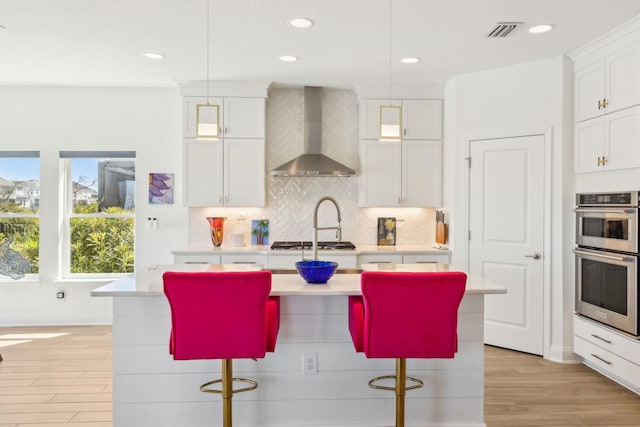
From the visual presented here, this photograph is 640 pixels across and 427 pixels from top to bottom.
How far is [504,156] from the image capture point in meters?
4.04

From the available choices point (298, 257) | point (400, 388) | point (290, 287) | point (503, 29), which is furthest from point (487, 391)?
point (503, 29)

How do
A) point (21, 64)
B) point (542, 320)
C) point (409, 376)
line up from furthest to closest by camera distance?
point (21, 64)
point (542, 320)
point (409, 376)

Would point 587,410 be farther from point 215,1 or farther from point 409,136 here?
point 215,1

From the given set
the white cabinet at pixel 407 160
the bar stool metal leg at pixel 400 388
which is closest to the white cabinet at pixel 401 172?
the white cabinet at pixel 407 160

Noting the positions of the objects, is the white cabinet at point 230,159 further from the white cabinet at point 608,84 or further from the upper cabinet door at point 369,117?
A: the white cabinet at point 608,84

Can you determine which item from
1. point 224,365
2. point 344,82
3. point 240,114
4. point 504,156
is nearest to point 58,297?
point 240,114

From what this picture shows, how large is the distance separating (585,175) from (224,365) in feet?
10.6

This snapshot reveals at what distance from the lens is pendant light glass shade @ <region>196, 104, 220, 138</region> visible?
2783 millimetres

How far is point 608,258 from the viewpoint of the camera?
3158 mm

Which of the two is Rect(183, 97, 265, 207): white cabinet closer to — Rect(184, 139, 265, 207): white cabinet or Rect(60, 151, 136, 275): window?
Rect(184, 139, 265, 207): white cabinet

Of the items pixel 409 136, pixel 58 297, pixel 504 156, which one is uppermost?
pixel 409 136

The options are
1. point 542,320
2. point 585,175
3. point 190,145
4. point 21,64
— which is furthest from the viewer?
point 190,145

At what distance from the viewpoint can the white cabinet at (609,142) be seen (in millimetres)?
3064

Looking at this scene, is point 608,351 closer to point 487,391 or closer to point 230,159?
point 487,391
